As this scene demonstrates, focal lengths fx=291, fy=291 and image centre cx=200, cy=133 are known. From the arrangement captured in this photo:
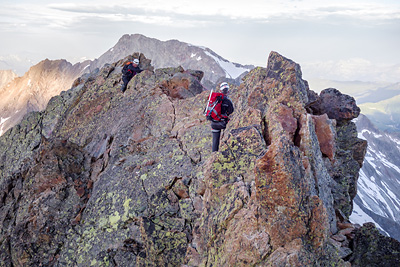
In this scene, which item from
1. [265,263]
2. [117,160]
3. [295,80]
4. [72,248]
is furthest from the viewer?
[117,160]

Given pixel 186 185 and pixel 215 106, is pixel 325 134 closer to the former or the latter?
pixel 215 106

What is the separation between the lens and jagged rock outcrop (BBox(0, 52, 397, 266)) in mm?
11250

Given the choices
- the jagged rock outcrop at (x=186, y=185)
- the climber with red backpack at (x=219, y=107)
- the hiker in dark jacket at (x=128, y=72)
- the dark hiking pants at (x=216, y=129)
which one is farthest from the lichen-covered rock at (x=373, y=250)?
the hiker in dark jacket at (x=128, y=72)

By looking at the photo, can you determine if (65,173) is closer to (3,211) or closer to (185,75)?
(3,211)

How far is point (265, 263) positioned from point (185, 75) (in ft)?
75.5

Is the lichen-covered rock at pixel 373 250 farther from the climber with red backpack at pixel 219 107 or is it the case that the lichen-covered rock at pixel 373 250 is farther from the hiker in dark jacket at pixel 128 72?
the hiker in dark jacket at pixel 128 72

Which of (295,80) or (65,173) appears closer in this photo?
(295,80)

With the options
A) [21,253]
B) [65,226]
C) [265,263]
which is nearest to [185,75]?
[65,226]

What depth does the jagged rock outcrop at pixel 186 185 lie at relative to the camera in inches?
443

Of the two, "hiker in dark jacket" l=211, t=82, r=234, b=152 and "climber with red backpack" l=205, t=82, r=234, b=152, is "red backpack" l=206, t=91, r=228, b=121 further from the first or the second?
"hiker in dark jacket" l=211, t=82, r=234, b=152

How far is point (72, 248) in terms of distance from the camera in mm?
17406

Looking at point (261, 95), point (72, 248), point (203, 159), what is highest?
point (261, 95)

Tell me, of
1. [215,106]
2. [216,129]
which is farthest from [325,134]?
[215,106]

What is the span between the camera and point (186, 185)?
1711cm
